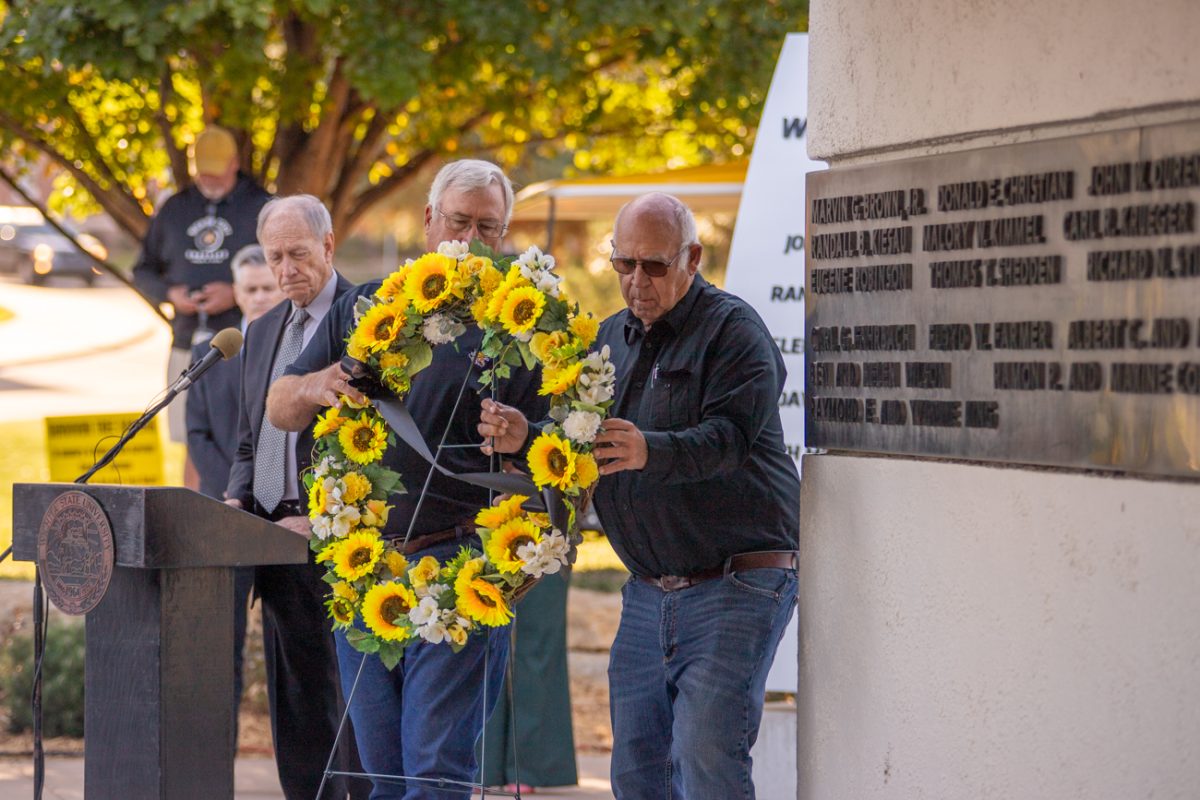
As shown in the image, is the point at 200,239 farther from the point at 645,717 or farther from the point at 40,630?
the point at 645,717

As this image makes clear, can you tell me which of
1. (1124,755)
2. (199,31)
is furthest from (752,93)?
(1124,755)

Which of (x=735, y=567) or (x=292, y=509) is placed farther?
(x=292, y=509)

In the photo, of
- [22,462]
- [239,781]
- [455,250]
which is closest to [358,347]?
[455,250]

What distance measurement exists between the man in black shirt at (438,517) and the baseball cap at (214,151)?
4.06m

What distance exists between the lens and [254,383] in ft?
19.0

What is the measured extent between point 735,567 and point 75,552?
1.73 meters

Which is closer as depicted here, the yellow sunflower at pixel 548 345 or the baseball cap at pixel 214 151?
the yellow sunflower at pixel 548 345

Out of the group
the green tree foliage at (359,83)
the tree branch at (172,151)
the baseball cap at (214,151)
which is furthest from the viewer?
the tree branch at (172,151)

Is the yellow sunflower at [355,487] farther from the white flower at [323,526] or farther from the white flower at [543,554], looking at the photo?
the white flower at [543,554]

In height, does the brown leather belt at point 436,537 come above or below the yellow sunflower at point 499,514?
below

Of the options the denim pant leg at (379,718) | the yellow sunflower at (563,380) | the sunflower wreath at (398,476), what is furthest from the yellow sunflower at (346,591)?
the yellow sunflower at (563,380)

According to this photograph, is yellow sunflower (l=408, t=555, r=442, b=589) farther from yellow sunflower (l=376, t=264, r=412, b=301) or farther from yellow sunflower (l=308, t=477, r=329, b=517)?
yellow sunflower (l=376, t=264, r=412, b=301)

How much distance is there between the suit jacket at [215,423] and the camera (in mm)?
6977

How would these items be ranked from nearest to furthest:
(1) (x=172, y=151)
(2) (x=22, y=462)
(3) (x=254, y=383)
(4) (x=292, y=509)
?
1. (4) (x=292, y=509)
2. (3) (x=254, y=383)
3. (1) (x=172, y=151)
4. (2) (x=22, y=462)
